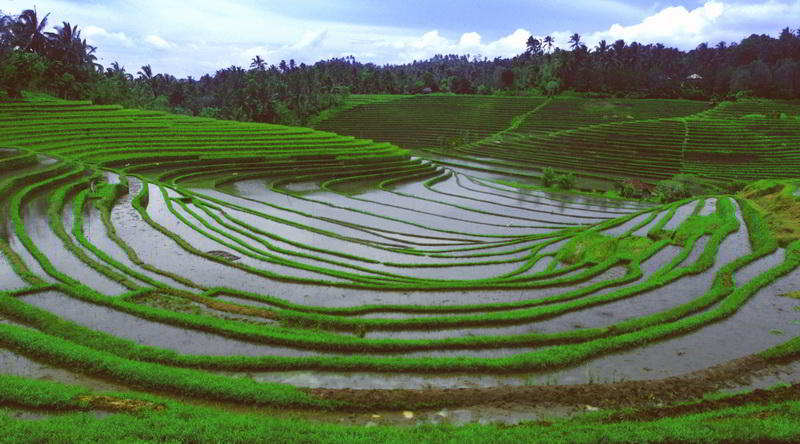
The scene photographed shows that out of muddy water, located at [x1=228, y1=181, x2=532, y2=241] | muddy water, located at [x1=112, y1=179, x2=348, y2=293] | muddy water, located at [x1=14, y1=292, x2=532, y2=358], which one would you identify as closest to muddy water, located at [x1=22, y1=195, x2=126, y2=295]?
muddy water, located at [x1=14, y1=292, x2=532, y2=358]

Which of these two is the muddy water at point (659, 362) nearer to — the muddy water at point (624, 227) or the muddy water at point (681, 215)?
the muddy water at point (624, 227)

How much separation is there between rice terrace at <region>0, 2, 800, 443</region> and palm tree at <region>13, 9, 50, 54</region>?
1465 centimetres

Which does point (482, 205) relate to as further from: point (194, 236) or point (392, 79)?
point (392, 79)

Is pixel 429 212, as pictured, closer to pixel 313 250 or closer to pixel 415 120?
pixel 313 250

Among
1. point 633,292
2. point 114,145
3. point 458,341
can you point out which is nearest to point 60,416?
point 458,341

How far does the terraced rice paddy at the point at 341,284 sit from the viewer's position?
1033 cm

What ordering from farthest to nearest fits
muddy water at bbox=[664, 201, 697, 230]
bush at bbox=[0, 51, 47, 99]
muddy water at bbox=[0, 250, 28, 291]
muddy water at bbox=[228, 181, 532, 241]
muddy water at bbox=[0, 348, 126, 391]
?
bush at bbox=[0, 51, 47, 99]
muddy water at bbox=[228, 181, 532, 241]
muddy water at bbox=[664, 201, 697, 230]
muddy water at bbox=[0, 250, 28, 291]
muddy water at bbox=[0, 348, 126, 391]

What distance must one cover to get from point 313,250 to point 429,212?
13.1 m

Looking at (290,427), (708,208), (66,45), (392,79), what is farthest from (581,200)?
(392,79)

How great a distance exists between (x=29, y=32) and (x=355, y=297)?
2658 inches

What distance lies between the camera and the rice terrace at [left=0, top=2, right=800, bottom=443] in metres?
8.34

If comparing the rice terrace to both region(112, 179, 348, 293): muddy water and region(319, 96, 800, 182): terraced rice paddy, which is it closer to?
region(112, 179, 348, 293): muddy water

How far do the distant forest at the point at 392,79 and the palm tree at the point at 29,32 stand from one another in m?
0.11

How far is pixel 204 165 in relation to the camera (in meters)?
39.8
